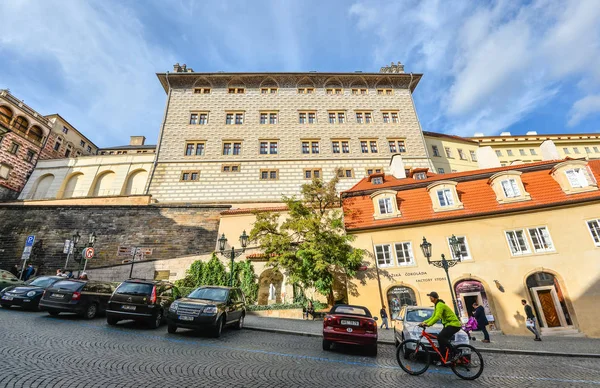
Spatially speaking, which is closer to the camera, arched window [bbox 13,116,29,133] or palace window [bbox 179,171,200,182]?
palace window [bbox 179,171,200,182]

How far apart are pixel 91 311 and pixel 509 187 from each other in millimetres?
22267

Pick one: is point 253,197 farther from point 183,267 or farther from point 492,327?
point 492,327

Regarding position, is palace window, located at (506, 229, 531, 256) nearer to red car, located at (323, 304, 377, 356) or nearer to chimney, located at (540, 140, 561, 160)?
chimney, located at (540, 140, 561, 160)

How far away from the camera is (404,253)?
16641 millimetres

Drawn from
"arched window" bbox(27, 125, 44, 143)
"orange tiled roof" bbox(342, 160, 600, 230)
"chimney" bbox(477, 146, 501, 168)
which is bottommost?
"orange tiled roof" bbox(342, 160, 600, 230)

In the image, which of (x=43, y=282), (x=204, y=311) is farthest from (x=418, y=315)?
(x=43, y=282)

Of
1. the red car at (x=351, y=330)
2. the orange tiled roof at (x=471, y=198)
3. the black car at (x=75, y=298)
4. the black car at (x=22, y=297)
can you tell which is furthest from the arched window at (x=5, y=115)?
the red car at (x=351, y=330)

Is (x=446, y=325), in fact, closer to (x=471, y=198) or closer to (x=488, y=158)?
(x=471, y=198)

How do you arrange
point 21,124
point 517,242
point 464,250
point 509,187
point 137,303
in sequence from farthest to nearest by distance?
1. point 21,124
2. point 509,187
3. point 464,250
4. point 517,242
5. point 137,303

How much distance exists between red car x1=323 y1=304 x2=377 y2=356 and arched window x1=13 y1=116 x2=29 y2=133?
162ft

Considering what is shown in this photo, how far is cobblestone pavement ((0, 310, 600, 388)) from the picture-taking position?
4.59 m

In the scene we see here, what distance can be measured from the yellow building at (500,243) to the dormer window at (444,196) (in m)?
0.06

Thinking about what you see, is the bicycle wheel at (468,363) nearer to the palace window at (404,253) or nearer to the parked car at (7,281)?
the palace window at (404,253)

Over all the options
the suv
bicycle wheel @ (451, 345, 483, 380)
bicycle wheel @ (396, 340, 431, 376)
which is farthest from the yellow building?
the suv
